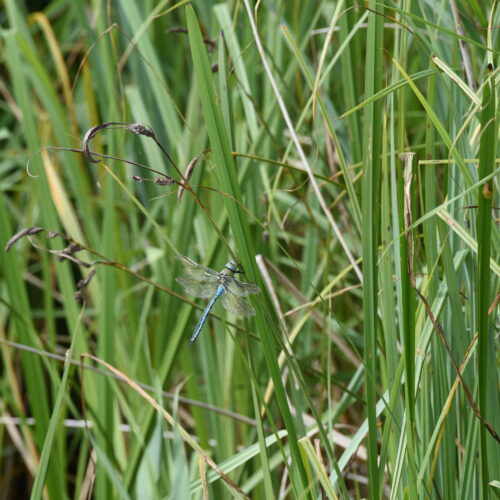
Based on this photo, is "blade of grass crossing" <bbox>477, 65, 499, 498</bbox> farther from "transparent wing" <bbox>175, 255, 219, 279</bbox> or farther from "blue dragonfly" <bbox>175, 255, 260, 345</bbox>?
"transparent wing" <bbox>175, 255, 219, 279</bbox>

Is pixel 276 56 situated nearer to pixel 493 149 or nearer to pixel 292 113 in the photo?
pixel 292 113

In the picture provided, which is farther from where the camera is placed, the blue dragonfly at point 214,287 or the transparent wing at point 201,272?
the transparent wing at point 201,272

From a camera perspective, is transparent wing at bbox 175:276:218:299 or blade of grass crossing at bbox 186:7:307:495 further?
transparent wing at bbox 175:276:218:299

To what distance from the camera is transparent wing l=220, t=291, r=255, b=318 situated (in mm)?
764

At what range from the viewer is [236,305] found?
83 cm

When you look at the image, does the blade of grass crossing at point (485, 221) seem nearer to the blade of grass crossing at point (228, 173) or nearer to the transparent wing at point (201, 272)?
the blade of grass crossing at point (228, 173)

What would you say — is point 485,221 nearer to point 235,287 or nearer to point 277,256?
point 235,287

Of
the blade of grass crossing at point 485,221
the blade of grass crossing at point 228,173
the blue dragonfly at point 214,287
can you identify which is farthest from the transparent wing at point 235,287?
the blade of grass crossing at point 485,221

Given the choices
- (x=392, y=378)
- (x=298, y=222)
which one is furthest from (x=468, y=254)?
(x=298, y=222)

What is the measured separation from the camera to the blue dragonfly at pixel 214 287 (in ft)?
2.69

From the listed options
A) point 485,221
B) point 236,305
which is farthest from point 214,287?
point 485,221

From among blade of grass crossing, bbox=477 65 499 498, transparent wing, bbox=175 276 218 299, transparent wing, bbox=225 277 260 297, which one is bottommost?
transparent wing, bbox=175 276 218 299

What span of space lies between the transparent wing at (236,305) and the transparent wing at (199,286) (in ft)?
0.20

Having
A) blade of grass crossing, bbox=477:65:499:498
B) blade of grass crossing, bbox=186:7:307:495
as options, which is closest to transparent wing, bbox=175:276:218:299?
blade of grass crossing, bbox=186:7:307:495
